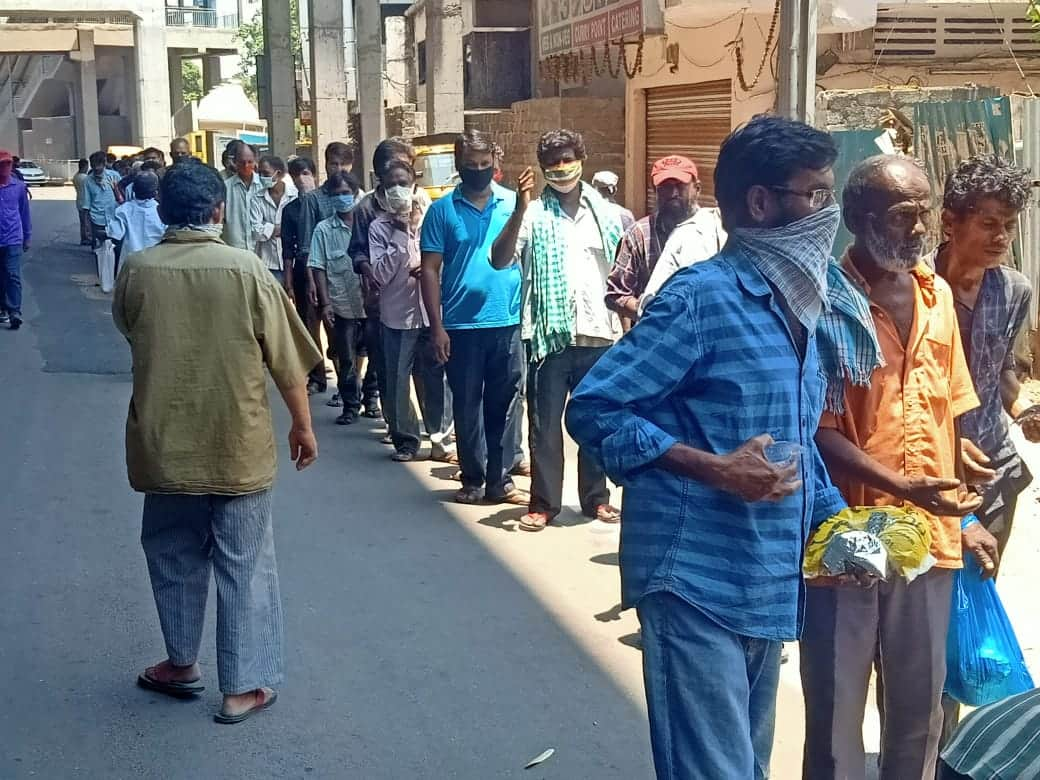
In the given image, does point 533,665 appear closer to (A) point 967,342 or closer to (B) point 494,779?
(B) point 494,779

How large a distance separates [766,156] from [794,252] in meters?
0.21

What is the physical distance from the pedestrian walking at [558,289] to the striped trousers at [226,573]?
2399 millimetres

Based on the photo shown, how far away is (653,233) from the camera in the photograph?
20.4 feet

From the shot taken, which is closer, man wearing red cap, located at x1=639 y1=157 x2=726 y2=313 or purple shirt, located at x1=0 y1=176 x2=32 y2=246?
man wearing red cap, located at x1=639 y1=157 x2=726 y2=313

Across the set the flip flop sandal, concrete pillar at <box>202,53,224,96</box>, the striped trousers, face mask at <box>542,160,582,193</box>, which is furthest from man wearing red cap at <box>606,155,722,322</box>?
concrete pillar at <box>202,53,224,96</box>

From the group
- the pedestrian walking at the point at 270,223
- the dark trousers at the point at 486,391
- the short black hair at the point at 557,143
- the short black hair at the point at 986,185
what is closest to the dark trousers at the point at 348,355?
the pedestrian walking at the point at 270,223

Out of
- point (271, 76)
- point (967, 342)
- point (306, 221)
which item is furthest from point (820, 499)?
point (271, 76)

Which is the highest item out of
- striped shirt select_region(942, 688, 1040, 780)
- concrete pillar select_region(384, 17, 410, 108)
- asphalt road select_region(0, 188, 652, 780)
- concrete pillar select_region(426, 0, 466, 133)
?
concrete pillar select_region(384, 17, 410, 108)

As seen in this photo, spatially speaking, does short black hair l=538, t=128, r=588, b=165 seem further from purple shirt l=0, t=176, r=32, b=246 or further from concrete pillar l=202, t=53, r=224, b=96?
concrete pillar l=202, t=53, r=224, b=96

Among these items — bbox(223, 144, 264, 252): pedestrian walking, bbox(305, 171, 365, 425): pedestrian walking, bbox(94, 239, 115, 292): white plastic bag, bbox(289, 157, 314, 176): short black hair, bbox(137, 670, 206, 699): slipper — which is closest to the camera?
bbox(137, 670, 206, 699): slipper

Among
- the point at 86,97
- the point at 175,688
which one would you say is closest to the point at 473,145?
the point at 175,688

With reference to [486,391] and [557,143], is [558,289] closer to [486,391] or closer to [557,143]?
[557,143]

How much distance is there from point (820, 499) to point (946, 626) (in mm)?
587

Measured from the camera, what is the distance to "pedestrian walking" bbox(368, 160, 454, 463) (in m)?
8.07
